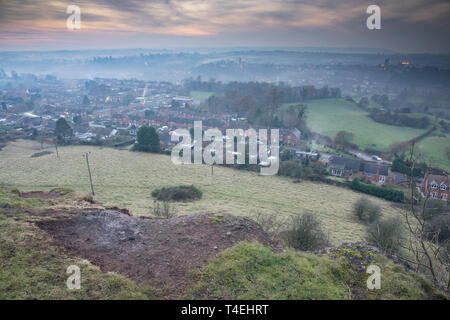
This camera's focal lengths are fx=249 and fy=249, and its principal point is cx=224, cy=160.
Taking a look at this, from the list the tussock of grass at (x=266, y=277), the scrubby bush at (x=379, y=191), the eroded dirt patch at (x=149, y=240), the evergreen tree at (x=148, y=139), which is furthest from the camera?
the evergreen tree at (x=148, y=139)

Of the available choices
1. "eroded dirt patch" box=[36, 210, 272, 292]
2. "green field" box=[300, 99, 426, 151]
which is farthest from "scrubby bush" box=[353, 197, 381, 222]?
"green field" box=[300, 99, 426, 151]

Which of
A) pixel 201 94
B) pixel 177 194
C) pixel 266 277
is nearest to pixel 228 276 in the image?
pixel 266 277

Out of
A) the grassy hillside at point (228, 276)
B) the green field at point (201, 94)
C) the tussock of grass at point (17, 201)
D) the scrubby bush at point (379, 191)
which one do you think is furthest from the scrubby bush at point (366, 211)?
the green field at point (201, 94)

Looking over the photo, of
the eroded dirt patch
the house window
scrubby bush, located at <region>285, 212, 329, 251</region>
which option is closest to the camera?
the eroded dirt patch

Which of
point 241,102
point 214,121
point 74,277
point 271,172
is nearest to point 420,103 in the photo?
point 241,102

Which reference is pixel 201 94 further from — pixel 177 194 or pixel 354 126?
pixel 177 194

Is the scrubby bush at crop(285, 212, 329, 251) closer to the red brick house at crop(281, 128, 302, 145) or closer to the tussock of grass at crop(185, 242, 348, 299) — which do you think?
the tussock of grass at crop(185, 242, 348, 299)

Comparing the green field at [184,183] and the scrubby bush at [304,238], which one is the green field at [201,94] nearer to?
the green field at [184,183]
